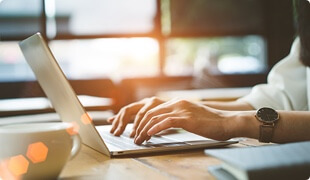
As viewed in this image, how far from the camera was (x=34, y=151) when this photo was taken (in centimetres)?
58

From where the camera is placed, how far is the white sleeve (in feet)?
4.96

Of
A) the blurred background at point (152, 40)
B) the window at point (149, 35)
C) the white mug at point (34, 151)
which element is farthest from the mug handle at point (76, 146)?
the window at point (149, 35)

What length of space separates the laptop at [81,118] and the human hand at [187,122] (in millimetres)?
22

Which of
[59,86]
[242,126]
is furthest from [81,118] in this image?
[242,126]

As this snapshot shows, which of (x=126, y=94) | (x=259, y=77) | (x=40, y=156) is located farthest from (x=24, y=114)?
(x=259, y=77)

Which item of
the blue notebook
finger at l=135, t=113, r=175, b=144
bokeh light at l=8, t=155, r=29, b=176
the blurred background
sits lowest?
the blurred background

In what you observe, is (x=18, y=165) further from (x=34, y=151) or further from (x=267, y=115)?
(x=267, y=115)

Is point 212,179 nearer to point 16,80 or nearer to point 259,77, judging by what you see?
point 16,80

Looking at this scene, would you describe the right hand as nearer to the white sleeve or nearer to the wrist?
the wrist

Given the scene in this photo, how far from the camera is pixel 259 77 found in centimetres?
549

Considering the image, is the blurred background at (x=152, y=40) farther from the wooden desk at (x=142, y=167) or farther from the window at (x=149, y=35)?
the wooden desk at (x=142, y=167)

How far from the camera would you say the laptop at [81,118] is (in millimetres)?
774

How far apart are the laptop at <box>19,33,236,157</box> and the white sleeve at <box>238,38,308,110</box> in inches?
23.7

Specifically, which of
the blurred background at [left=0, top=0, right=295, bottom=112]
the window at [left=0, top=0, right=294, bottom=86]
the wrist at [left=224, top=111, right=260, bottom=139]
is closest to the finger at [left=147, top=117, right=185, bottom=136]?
the wrist at [left=224, top=111, right=260, bottom=139]
